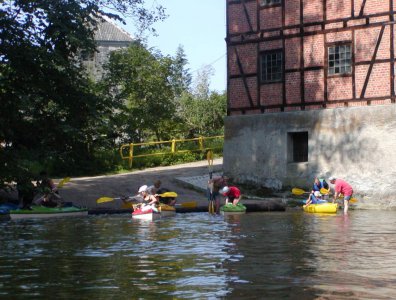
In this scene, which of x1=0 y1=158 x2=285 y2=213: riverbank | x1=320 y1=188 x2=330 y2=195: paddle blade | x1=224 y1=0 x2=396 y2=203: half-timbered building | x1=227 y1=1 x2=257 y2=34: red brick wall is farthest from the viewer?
x1=227 y1=1 x2=257 y2=34: red brick wall

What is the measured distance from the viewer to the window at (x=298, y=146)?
2848cm

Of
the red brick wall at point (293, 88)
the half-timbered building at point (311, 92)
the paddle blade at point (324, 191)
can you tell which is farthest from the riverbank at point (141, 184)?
the red brick wall at point (293, 88)

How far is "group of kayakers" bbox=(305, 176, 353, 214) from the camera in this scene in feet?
80.5

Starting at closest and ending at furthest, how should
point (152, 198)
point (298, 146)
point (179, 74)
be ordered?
point (152, 198)
point (298, 146)
point (179, 74)


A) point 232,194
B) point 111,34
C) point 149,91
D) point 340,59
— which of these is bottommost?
point 232,194

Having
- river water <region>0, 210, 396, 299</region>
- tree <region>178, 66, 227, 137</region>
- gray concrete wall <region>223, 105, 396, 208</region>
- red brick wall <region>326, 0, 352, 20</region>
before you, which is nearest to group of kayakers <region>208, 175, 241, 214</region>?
river water <region>0, 210, 396, 299</region>

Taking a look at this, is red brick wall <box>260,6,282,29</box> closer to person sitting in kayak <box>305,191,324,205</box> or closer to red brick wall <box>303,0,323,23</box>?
red brick wall <box>303,0,323,23</box>

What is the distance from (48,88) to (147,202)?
484 centimetres

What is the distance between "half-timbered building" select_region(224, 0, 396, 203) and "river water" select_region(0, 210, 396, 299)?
6.96 m

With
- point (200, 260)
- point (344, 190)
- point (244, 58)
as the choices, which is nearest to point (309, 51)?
point (244, 58)

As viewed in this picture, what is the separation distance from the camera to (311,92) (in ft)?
91.5

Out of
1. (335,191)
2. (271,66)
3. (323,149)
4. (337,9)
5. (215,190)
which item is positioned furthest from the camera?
(271,66)

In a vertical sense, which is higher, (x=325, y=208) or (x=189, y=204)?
(x=189, y=204)

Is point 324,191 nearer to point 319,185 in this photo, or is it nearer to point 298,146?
point 319,185
